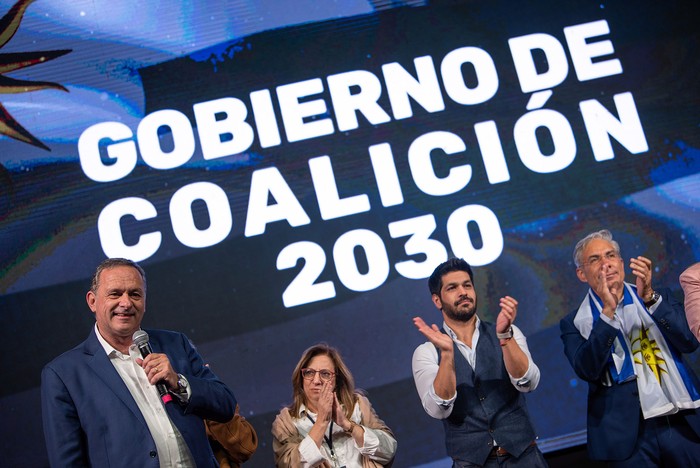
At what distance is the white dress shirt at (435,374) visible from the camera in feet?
10.5

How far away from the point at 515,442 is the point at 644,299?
2.75ft

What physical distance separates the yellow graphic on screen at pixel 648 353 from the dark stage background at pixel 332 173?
967mm

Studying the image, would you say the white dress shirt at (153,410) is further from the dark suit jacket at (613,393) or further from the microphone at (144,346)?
the dark suit jacket at (613,393)

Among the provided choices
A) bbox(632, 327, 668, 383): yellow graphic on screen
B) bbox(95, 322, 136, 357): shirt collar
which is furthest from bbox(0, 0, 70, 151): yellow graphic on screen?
bbox(632, 327, 668, 383): yellow graphic on screen

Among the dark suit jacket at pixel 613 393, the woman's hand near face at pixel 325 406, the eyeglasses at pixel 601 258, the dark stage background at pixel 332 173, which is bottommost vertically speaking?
the dark suit jacket at pixel 613 393

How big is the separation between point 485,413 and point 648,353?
0.78 metres

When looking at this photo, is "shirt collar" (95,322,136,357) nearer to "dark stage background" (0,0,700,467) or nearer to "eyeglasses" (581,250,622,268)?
"dark stage background" (0,0,700,467)

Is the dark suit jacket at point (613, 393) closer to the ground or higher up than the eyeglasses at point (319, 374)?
closer to the ground

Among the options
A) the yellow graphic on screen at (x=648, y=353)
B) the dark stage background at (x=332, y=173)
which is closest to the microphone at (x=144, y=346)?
the dark stage background at (x=332, y=173)

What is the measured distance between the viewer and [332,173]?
14.9 ft

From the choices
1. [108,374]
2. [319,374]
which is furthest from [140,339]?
[319,374]

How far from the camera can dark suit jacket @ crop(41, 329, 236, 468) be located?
2600 millimetres

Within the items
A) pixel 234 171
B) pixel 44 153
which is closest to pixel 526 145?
pixel 234 171

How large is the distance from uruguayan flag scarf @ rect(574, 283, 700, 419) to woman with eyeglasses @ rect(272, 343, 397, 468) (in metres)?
1.00
